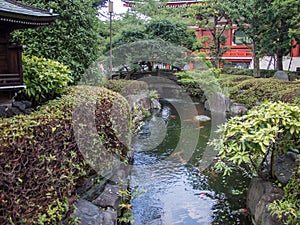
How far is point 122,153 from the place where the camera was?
5.24m

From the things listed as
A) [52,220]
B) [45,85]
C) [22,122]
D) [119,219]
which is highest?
[45,85]

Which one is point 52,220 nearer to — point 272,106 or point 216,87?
point 272,106

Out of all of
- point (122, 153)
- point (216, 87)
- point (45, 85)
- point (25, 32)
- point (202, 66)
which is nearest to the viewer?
point (45, 85)

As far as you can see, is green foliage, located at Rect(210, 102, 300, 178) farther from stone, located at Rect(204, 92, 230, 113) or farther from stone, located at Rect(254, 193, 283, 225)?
stone, located at Rect(204, 92, 230, 113)

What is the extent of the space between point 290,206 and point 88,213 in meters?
2.47

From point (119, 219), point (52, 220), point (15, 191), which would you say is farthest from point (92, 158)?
point (15, 191)

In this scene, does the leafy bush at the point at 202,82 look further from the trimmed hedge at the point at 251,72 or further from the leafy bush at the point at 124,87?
the leafy bush at the point at 124,87

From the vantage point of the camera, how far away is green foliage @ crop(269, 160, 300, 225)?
3148 mm

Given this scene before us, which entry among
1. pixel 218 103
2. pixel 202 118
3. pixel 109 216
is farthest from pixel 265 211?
pixel 218 103

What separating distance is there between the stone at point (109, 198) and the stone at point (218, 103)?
785 cm

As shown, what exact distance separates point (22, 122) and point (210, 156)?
4863 mm

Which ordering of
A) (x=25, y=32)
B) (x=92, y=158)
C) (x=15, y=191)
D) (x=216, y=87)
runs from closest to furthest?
(x=15, y=191), (x=92, y=158), (x=25, y=32), (x=216, y=87)

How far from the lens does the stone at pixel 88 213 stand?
136 inches

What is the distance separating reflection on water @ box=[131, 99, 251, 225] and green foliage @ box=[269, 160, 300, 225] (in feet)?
3.00
